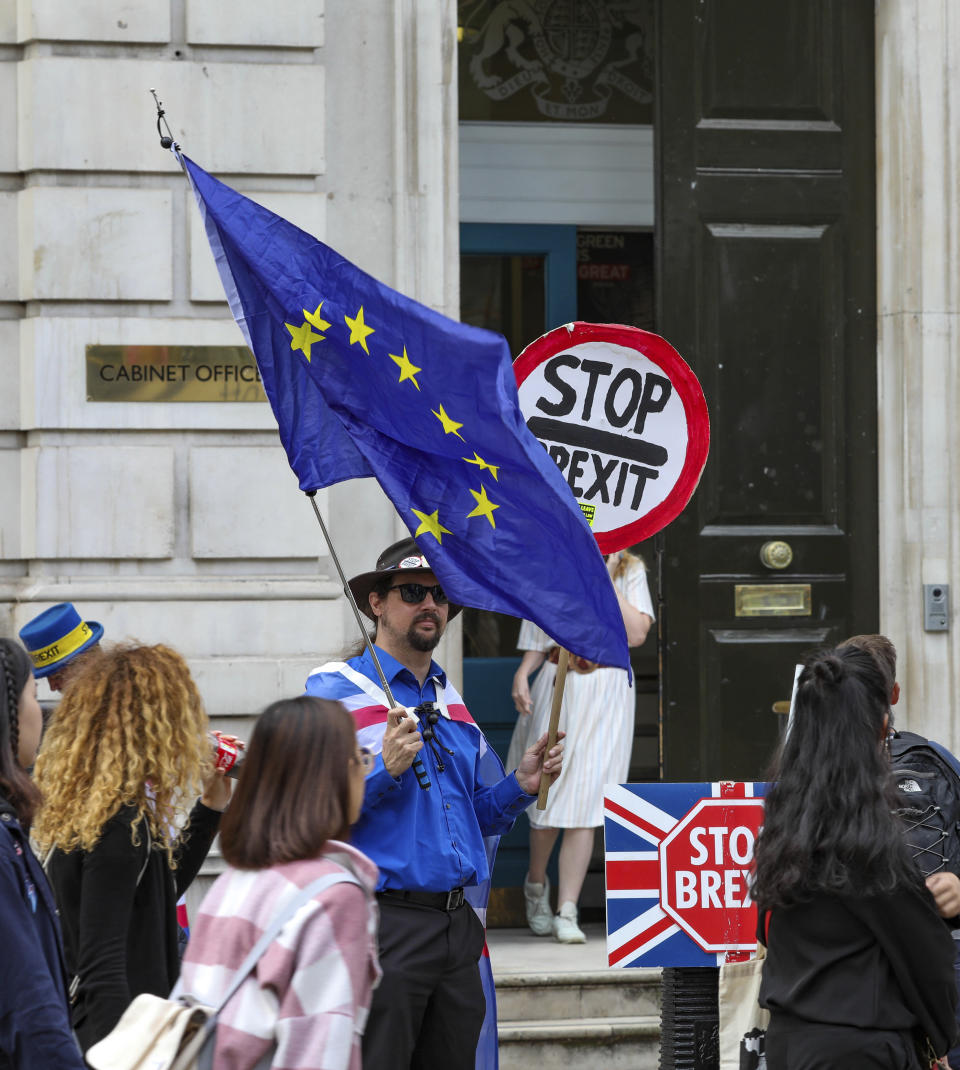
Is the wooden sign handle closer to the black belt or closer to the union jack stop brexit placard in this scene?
the black belt

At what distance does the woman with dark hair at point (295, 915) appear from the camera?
2955 mm

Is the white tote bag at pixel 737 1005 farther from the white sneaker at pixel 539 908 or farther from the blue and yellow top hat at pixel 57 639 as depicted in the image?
the white sneaker at pixel 539 908

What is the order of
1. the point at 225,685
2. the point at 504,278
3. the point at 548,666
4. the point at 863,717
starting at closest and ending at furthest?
the point at 863,717 < the point at 225,685 < the point at 548,666 < the point at 504,278

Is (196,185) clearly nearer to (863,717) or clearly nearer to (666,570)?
(863,717)

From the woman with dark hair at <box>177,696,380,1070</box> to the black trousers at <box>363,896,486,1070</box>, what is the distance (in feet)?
4.58

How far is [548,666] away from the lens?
7.73 m

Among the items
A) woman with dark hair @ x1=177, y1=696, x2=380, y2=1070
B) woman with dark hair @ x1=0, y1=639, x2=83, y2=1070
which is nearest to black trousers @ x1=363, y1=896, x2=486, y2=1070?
woman with dark hair @ x1=0, y1=639, x2=83, y2=1070

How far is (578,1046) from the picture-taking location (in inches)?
267

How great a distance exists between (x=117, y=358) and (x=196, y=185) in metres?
2.76

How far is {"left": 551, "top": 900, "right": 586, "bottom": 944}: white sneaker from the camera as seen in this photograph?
750 cm

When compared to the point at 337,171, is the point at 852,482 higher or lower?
lower

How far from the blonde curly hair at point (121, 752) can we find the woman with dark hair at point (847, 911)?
1474mm

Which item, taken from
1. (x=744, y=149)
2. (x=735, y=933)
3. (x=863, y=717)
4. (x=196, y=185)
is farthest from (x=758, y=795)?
(x=744, y=149)

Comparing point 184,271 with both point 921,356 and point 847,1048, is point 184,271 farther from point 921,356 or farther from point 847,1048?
point 847,1048
